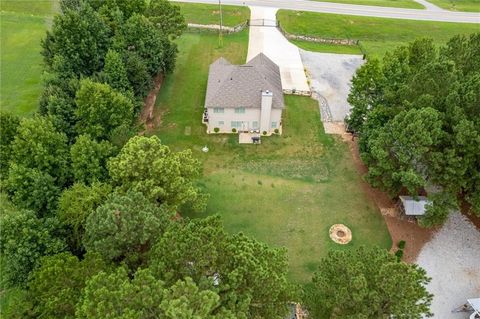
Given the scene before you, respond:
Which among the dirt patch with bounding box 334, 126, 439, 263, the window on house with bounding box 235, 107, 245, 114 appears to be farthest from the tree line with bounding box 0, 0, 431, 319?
the window on house with bounding box 235, 107, 245, 114

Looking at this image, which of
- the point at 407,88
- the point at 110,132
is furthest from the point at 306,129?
the point at 110,132

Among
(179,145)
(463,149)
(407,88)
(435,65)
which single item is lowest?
(179,145)

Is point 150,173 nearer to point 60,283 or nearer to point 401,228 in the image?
point 60,283

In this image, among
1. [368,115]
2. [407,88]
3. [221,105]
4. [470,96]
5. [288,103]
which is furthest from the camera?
[288,103]

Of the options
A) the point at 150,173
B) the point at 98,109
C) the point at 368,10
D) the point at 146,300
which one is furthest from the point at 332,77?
the point at 146,300

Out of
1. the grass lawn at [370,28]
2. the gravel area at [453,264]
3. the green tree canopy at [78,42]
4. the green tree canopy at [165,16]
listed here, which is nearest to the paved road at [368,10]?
the grass lawn at [370,28]

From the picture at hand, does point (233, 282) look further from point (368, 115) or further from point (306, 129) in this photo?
point (306, 129)

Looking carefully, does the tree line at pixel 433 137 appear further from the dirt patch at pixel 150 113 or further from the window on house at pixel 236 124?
the dirt patch at pixel 150 113
